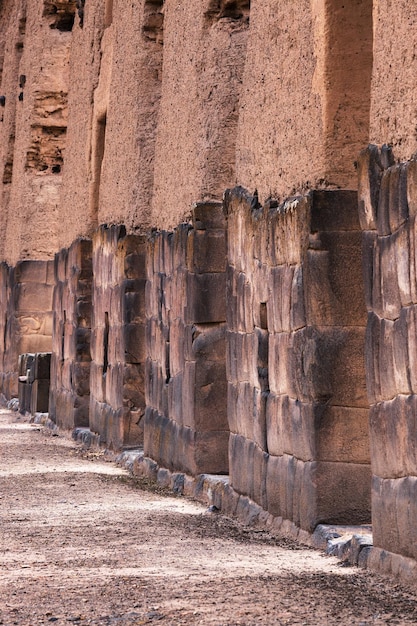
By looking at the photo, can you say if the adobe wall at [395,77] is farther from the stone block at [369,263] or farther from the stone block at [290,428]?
the stone block at [290,428]

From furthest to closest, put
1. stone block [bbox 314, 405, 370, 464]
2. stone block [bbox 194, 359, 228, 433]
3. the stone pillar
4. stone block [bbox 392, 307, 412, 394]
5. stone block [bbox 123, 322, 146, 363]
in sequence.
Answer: the stone pillar
stone block [bbox 123, 322, 146, 363]
stone block [bbox 194, 359, 228, 433]
stone block [bbox 314, 405, 370, 464]
stone block [bbox 392, 307, 412, 394]

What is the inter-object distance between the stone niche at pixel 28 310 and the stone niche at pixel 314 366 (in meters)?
9.92

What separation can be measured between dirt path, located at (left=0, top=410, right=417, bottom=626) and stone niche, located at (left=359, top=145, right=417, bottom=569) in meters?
0.27

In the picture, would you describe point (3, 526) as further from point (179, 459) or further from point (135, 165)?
point (135, 165)

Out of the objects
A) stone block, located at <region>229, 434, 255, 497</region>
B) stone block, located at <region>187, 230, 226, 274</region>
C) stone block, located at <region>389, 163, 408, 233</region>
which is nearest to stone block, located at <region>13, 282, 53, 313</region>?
stone block, located at <region>187, 230, 226, 274</region>

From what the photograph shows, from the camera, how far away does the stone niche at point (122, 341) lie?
9.66m

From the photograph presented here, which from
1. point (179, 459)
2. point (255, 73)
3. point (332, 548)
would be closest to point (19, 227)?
point (179, 459)

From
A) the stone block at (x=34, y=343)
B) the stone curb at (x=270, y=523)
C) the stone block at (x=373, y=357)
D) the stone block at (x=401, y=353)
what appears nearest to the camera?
the stone block at (x=401, y=353)

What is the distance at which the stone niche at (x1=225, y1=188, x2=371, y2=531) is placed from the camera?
5332 mm

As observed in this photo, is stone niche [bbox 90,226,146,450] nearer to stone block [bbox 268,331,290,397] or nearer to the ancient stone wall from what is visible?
stone block [bbox 268,331,290,397]

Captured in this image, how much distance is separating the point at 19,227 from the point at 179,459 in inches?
351

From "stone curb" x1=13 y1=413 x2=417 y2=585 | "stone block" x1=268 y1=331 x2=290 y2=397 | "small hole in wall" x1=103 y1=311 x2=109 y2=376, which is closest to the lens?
"stone curb" x1=13 y1=413 x2=417 y2=585

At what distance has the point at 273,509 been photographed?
233 inches

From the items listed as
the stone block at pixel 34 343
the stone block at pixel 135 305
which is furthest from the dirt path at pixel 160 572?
the stone block at pixel 34 343
